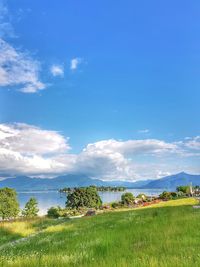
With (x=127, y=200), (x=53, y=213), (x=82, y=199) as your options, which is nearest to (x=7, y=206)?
(x=53, y=213)

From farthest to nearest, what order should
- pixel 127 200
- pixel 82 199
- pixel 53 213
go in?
1. pixel 82 199
2. pixel 127 200
3. pixel 53 213

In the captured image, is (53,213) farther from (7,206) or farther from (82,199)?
(82,199)

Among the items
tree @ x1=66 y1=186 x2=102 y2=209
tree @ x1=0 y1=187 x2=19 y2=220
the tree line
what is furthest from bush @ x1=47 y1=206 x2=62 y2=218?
tree @ x1=66 y1=186 x2=102 y2=209

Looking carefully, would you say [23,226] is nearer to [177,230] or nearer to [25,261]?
[177,230]

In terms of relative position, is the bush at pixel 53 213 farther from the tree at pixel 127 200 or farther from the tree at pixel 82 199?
the tree at pixel 82 199

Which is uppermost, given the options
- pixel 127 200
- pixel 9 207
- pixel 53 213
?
pixel 127 200

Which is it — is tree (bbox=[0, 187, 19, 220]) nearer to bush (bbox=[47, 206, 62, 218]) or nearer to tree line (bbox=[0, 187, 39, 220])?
tree line (bbox=[0, 187, 39, 220])

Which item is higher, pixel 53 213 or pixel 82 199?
pixel 82 199

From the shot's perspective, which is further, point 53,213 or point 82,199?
point 82,199

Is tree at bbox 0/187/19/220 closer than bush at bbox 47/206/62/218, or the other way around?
bush at bbox 47/206/62/218

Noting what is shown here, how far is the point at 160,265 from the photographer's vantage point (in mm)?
6336

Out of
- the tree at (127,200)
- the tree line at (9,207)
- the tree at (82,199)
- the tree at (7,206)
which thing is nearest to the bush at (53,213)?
the tree line at (9,207)

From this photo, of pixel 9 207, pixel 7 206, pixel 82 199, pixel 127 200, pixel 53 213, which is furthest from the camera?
pixel 82 199

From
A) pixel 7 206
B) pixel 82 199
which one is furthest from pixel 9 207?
pixel 82 199
